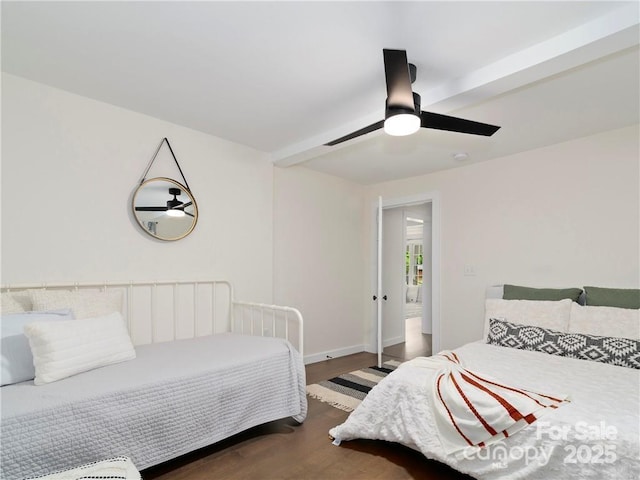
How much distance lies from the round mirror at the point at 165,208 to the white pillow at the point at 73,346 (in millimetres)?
953

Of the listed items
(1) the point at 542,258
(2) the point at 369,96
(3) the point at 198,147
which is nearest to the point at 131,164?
(3) the point at 198,147

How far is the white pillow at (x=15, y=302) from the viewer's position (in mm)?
2076

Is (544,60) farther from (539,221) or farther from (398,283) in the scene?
(398,283)

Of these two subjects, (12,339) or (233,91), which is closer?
(12,339)

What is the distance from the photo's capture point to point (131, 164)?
2.84 m

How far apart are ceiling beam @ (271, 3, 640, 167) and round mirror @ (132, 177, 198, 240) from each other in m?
2.12

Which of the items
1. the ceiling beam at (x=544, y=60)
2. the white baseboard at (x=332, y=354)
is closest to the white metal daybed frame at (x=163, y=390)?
the white baseboard at (x=332, y=354)

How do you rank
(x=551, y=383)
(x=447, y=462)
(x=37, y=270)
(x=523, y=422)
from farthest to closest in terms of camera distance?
(x=37, y=270), (x=551, y=383), (x=447, y=462), (x=523, y=422)

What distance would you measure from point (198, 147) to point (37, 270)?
159 cm

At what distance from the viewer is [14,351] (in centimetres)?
186

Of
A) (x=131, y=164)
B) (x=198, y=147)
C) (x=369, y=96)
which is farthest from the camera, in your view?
(x=198, y=147)

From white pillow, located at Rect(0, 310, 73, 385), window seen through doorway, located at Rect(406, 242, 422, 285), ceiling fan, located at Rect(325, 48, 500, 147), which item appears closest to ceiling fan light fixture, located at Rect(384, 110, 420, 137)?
ceiling fan, located at Rect(325, 48, 500, 147)

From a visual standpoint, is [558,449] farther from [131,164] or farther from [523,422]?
[131,164]

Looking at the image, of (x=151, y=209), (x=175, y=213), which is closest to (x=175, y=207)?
(x=175, y=213)
